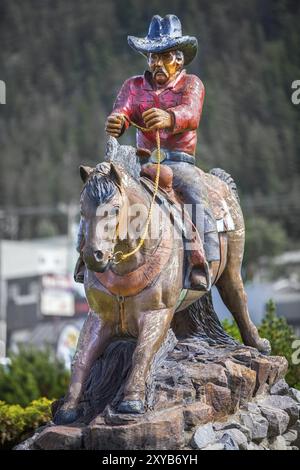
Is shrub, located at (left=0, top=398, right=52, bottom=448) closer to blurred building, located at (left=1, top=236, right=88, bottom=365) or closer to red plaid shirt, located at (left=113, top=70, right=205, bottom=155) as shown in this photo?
red plaid shirt, located at (left=113, top=70, right=205, bottom=155)

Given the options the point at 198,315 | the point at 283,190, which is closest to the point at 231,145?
the point at 283,190

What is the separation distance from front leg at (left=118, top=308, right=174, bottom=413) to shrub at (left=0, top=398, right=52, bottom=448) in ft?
10.2

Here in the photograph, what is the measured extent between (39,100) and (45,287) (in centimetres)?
1934

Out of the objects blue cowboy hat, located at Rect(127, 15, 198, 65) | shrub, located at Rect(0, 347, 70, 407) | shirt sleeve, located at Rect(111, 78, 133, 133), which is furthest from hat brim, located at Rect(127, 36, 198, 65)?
shrub, located at Rect(0, 347, 70, 407)

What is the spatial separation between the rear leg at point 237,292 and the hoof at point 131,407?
6.09ft

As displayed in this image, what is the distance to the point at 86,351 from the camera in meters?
7.54

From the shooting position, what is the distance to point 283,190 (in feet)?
162

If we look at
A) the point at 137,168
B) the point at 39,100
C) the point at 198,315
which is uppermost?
the point at 39,100

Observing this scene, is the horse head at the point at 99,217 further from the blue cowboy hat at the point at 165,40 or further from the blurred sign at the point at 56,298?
the blurred sign at the point at 56,298

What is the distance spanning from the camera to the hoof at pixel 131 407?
23.0 feet

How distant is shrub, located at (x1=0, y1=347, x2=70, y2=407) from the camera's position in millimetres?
14211

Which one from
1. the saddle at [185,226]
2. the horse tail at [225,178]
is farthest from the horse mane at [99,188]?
the horse tail at [225,178]

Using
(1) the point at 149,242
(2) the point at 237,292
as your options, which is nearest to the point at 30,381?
(2) the point at 237,292
